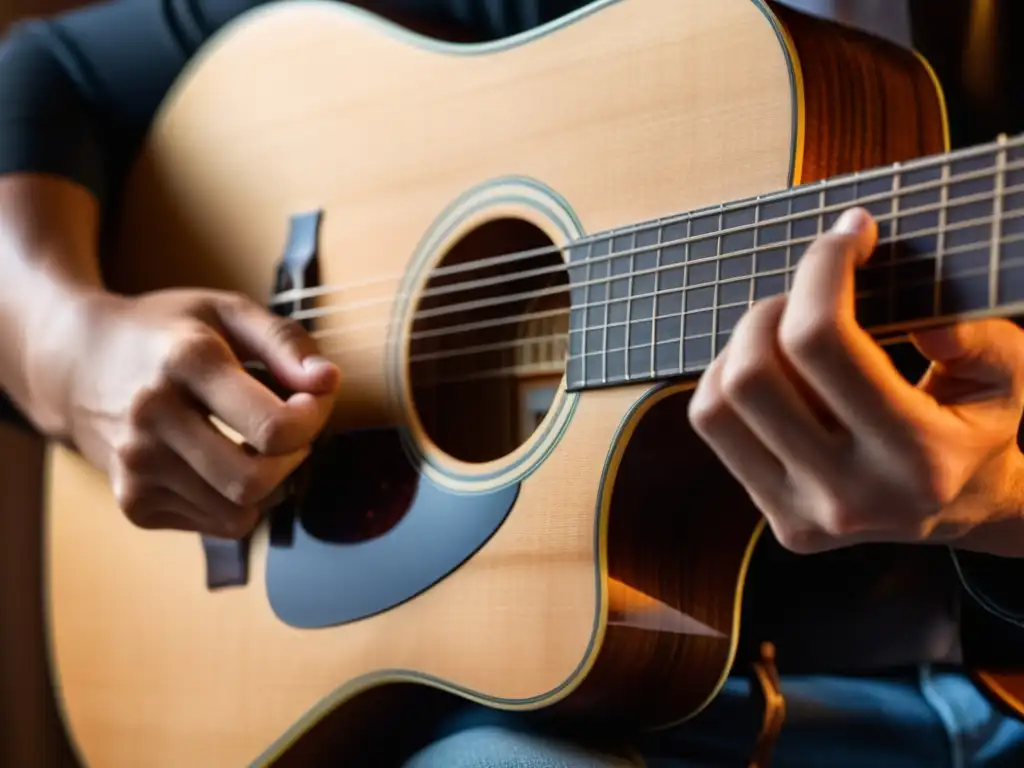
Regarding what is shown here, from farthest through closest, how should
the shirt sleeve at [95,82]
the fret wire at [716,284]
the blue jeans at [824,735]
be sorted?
the shirt sleeve at [95,82] < the blue jeans at [824,735] < the fret wire at [716,284]

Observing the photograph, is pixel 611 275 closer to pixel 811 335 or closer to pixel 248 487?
pixel 811 335

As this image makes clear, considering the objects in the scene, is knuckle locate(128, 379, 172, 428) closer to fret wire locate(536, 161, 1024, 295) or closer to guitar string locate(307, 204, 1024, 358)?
guitar string locate(307, 204, 1024, 358)

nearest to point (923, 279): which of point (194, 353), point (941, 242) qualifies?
point (941, 242)

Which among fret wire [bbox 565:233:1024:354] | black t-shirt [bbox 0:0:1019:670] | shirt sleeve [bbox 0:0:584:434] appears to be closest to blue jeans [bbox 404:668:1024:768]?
black t-shirt [bbox 0:0:1019:670]

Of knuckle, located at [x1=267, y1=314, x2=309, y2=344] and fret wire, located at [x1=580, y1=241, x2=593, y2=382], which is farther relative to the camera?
knuckle, located at [x1=267, y1=314, x2=309, y2=344]

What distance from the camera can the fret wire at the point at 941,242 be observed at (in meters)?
0.44

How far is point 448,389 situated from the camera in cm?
A: 78

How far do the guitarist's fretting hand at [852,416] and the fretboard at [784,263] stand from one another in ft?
0.07

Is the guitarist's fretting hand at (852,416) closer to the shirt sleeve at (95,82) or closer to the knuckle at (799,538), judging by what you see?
the knuckle at (799,538)

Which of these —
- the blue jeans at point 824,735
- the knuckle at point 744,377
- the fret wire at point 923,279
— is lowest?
the blue jeans at point 824,735

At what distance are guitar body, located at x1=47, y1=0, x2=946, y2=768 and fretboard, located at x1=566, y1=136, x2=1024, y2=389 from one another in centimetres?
3

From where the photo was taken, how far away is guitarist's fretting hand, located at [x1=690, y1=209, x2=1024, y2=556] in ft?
1.39

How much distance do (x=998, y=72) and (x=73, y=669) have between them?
0.91 m

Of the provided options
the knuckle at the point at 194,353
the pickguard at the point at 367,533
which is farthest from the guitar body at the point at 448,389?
the knuckle at the point at 194,353
